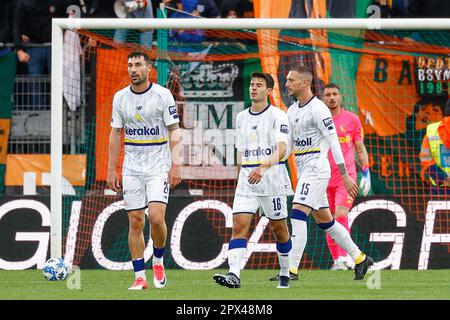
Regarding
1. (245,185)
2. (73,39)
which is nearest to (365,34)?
(73,39)

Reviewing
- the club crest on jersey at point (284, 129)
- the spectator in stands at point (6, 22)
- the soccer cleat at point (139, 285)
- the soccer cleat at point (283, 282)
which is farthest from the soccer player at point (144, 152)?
the spectator in stands at point (6, 22)

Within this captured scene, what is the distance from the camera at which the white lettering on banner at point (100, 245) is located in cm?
1599

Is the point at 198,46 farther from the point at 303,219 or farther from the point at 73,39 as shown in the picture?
the point at 303,219

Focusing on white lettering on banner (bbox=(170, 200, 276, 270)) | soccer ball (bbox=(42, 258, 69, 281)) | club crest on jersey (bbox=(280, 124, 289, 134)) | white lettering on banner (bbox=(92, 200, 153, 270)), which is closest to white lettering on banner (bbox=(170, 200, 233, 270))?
white lettering on banner (bbox=(170, 200, 276, 270))

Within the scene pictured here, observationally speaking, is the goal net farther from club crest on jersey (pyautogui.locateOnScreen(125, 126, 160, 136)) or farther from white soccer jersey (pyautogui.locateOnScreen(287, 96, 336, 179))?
club crest on jersey (pyautogui.locateOnScreen(125, 126, 160, 136))

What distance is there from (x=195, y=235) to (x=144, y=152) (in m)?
3.59

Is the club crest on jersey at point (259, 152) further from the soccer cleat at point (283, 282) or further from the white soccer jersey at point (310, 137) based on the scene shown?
the soccer cleat at point (283, 282)

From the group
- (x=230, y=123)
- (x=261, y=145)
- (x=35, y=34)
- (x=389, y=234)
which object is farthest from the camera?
(x=35, y=34)

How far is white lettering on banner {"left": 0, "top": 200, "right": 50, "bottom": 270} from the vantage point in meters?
16.0

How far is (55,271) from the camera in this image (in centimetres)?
1376

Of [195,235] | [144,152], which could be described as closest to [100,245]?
[195,235]

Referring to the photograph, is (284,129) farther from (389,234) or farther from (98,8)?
(98,8)
